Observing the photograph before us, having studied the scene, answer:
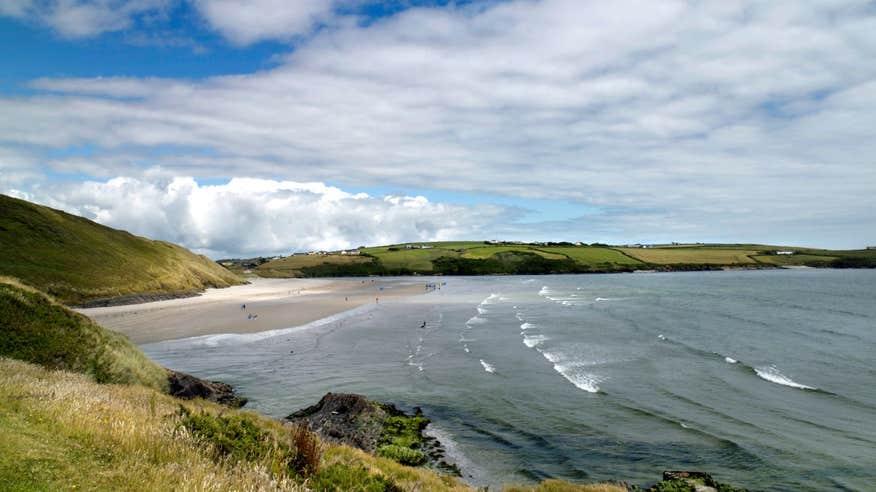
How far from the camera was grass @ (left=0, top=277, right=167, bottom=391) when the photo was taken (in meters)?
22.9

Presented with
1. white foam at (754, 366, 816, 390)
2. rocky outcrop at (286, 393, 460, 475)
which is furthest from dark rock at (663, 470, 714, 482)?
white foam at (754, 366, 816, 390)

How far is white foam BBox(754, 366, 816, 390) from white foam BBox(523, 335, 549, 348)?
1786 centimetres

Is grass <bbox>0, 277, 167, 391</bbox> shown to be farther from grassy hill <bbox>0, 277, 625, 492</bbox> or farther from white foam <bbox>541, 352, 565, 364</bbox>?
white foam <bbox>541, 352, 565, 364</bbox>

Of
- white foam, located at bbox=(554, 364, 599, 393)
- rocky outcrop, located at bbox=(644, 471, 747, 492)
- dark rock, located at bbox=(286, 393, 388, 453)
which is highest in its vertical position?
dark rock, located at bbox=(286, 393, 388, 453)

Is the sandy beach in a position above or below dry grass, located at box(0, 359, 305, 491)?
A: below

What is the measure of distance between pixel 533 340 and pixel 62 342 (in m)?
38.3

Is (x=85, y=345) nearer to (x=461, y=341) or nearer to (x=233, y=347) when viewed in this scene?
(x=233, y=347)

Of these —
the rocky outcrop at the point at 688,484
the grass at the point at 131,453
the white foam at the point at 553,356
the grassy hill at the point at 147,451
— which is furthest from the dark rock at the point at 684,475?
the white foam at the point at 553,356

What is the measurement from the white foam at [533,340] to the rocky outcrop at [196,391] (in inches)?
1074

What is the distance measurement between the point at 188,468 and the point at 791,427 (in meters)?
26.5

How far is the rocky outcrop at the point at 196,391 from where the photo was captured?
27.4m

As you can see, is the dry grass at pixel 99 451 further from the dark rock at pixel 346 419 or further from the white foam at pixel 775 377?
the white foam at pixel 775 377

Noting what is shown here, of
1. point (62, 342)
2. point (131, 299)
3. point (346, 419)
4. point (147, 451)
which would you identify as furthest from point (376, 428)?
point (131, 299)

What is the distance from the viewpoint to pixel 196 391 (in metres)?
28.2
